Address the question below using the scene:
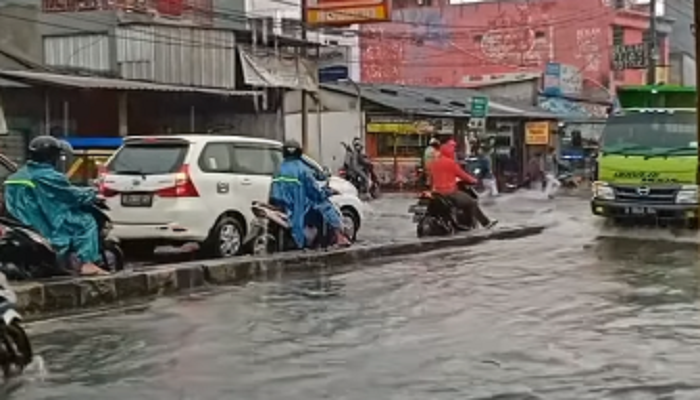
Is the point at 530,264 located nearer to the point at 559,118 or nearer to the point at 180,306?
the point at 180,306

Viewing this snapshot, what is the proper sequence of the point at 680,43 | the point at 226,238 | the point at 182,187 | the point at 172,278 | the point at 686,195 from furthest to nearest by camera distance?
the point at 680,43 < the point at 686,195 < the point at 226,238 < the point at 182,187 < the point at 172,278

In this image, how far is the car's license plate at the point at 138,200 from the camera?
13.3m

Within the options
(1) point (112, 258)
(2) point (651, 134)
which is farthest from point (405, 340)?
(2) point (651, 134)

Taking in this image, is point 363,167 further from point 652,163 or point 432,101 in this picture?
point 652,163

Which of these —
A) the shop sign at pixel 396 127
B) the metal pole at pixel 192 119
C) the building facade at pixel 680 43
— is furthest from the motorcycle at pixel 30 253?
the building facade at pixel 680 43

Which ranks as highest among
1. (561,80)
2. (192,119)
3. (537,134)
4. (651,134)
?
(561,80)

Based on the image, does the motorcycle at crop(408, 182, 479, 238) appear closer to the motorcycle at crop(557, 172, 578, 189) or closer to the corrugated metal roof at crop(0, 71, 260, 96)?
the corrugated metal roof at crop(0, 71, 260, 96)

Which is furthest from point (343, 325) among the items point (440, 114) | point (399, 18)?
point (399, 18)

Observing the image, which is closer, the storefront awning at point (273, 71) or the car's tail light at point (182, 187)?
the car's tail light at point (182, 187)

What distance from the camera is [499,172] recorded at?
132ft

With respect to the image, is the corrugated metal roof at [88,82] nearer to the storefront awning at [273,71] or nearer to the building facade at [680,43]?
the storefront awning at [273,71]

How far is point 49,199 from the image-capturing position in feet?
33.8

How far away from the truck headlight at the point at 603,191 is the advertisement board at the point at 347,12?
11694 mm

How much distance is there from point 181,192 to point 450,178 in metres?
5.23
